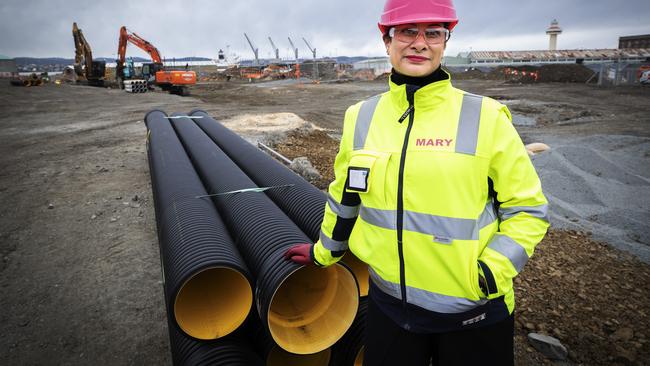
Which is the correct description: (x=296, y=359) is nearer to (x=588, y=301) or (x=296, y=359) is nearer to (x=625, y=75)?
(x=588, y=301)

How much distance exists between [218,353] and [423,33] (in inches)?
88.7

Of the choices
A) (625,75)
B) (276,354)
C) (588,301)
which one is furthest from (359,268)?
(625,75)

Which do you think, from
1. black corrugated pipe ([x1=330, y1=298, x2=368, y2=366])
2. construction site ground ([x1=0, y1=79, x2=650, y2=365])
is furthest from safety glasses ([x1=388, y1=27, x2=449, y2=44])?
construction site ground ([x1=0, y1=79, x2=650, y2=365])

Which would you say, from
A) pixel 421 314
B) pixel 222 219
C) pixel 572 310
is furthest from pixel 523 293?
pixel 222 219

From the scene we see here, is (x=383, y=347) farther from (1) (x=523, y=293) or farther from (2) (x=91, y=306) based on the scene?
(2) (x=91, y=306)

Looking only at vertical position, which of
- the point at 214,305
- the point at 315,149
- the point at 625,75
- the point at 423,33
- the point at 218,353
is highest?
the point at 625,75

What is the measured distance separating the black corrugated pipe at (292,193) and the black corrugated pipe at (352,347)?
0.34m

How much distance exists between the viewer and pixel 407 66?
1.68 metres

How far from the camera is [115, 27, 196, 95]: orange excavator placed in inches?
1000

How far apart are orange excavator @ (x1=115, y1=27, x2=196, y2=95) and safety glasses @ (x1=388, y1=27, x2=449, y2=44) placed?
2648cm

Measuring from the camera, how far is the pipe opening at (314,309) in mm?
2455

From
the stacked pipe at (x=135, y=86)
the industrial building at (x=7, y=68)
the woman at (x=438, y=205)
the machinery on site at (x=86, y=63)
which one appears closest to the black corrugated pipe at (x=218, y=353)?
the woman at (x=438, y=205)

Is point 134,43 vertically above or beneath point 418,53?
above

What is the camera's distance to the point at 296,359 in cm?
279
